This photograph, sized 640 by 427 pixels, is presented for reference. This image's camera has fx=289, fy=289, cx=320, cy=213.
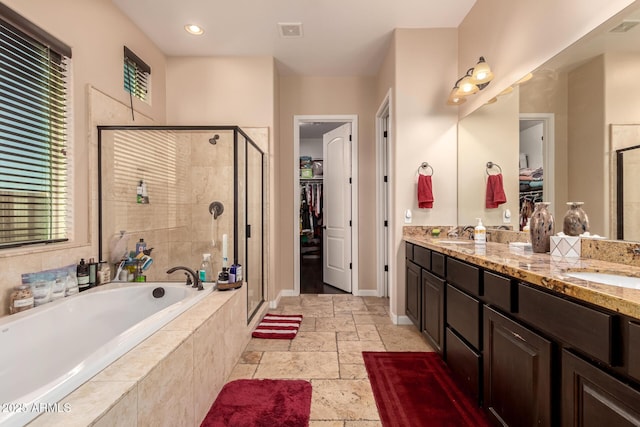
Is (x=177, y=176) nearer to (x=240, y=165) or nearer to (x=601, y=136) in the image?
(x=240, y=165)

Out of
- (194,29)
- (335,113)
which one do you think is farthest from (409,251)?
(194,29)

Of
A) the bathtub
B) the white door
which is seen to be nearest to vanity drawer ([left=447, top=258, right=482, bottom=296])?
the bathtub

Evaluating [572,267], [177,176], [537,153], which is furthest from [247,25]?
[572,267]

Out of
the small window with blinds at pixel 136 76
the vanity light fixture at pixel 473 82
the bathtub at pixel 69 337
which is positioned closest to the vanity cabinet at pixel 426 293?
the vanity light fixture at pixel 473 82

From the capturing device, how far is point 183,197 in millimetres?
2982

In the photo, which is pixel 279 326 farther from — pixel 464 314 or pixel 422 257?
pixel 464 314

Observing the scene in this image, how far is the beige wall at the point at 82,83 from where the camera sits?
1.71 m

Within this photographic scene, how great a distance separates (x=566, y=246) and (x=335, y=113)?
9.76ft

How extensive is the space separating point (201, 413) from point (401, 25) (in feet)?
11.3

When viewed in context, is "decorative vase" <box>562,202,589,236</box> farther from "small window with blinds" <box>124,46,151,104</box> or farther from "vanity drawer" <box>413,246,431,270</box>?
"small window with blinds" <box>124,46,151,104</box>

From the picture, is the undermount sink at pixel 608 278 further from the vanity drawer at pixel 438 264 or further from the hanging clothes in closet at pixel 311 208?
the hanging clothes in closet at pixel 311 208

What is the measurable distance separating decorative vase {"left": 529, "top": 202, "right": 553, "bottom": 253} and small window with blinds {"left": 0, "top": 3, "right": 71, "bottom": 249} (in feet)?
10.0

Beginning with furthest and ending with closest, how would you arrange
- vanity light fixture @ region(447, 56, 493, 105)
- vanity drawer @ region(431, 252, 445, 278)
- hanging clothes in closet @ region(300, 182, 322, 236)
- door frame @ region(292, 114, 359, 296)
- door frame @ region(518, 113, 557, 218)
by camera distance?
1. hanging clothes in closet @ region(300, 182, 322, 236)
2. door frame @ region(292, 114, 359, 296)
3. vanity light fixture @ region(447, 56, 493, 105)
4. vanity drawer @ region(431, 252, 445, 278)
5. door frame @ region(518, 113, 557, 218)

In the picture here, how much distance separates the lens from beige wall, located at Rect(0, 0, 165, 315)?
1712 mm
